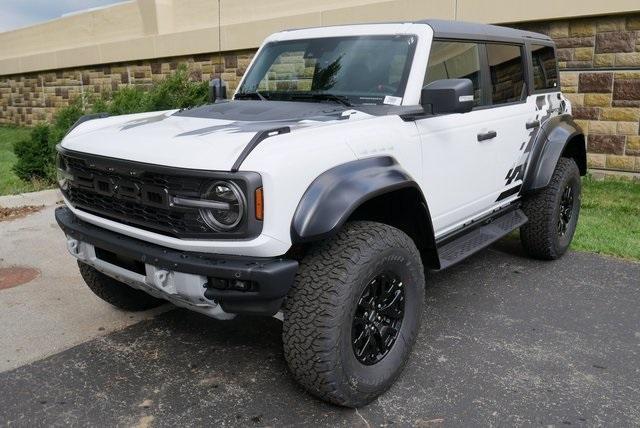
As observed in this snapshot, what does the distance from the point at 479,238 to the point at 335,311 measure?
1.85 meters

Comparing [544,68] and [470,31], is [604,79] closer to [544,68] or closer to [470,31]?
[544,68]

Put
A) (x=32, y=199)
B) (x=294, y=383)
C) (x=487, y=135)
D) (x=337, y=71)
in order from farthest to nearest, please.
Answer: (x=32, y=199) < (x=487, y=135) < (x=337, y=71) < (x=294, y=383)

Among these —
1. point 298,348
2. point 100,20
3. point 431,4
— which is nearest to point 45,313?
point 298,348

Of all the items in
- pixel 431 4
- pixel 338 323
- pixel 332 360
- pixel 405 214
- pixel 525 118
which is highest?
pixel 431 4

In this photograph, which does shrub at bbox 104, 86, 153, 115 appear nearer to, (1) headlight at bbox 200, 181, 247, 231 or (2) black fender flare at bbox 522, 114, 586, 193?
(2) black fender flare at bbox 522, 114, 586, 193

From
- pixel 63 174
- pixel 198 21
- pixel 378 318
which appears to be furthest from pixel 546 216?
pixel 198 21

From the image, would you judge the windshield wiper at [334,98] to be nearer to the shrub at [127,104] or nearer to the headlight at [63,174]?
the headlight at [63,174]

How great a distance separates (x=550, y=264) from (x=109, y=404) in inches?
142

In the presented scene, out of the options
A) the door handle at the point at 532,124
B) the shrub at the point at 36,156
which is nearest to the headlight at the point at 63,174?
the door handle at the point at 532,124

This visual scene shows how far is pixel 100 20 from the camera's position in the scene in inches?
627

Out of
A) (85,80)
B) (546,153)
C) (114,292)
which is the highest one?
(85,80)

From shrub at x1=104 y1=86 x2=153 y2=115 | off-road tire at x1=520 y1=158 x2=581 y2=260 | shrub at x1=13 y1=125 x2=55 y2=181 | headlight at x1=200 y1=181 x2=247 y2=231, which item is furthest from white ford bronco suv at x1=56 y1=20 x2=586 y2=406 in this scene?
shrub at x1=13 y1=125 x2=55 y2=181

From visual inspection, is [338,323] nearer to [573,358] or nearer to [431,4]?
[573,358]

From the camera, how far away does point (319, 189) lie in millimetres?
2561
